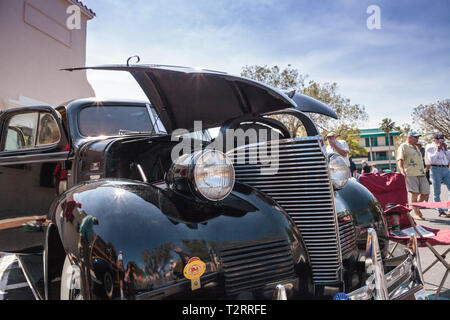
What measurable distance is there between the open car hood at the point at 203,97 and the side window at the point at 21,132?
131 centimetres

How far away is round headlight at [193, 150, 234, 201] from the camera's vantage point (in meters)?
1.55

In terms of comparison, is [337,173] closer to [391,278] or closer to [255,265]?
[391,278]

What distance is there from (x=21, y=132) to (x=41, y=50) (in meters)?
9.11

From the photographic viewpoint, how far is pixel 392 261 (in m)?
2.10

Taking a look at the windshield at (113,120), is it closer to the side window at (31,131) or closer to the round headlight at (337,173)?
the side window at (31,131)

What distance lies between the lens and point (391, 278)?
1690 mm

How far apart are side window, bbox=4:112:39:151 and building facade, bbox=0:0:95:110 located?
7450 millimetres

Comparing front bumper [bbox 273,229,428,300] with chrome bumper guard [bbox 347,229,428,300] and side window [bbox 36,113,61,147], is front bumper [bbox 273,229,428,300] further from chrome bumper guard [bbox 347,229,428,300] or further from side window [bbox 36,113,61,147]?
side window [bbox 36,113,61,147]

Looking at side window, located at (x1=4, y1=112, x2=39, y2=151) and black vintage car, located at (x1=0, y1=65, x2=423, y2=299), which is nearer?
black vintage car, located at (x1=0, y1=65, x2=423, y2=299)

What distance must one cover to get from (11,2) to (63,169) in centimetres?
1006

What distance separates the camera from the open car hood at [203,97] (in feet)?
6.72

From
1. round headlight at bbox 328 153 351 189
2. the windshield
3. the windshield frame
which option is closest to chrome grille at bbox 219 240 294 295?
round headlight at bbox 328 153 351 189

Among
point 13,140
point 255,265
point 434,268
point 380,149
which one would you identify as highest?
point 380,149

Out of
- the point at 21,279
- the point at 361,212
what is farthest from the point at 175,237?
the point at 21,279
